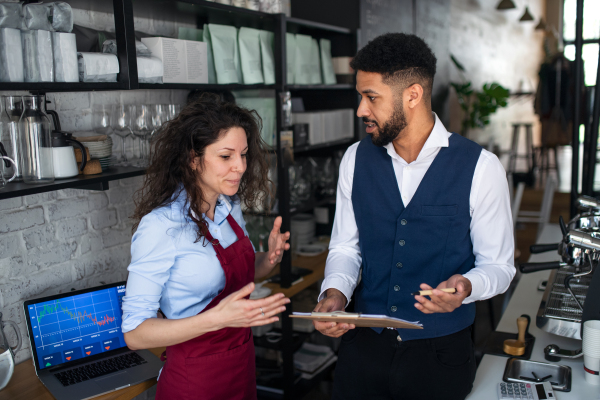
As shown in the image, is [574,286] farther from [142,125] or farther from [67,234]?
[67,234]

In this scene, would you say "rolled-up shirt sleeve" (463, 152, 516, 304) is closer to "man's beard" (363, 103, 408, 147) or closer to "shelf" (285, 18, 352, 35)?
"man's beard" (363, 103, 408, 147)

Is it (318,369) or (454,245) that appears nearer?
(454,245)

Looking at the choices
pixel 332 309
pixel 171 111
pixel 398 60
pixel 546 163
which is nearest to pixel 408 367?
pixel 332 309

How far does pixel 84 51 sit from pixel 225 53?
73cm

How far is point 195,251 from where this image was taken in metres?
1.67

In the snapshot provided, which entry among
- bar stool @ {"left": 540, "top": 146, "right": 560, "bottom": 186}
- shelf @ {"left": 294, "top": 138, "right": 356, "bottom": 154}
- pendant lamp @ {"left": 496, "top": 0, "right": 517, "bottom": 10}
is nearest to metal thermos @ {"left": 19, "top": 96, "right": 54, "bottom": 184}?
shelf @ {"left": 294, "top": 138, "right": 356, "bottom": 154}

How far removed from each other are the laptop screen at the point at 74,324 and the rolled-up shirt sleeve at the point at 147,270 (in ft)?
1.84

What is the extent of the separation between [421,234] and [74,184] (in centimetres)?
114

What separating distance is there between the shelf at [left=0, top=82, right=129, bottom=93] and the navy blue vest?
0.93 m

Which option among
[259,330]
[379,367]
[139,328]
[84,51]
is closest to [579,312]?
[379,367]

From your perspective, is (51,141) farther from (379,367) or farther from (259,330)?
(259,330)

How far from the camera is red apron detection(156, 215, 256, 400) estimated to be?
172 centimetres

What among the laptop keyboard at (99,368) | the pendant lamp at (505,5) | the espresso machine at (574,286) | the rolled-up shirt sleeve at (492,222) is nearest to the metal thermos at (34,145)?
the laptop keyboard at (99,368)

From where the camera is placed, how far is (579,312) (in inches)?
79.5
